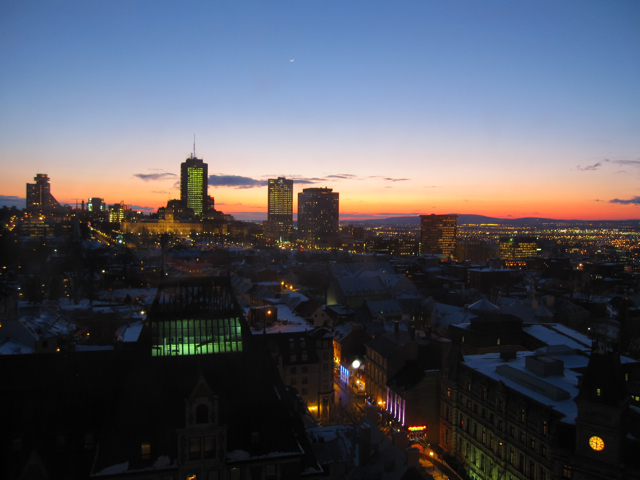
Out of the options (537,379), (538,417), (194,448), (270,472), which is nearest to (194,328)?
(194,448)

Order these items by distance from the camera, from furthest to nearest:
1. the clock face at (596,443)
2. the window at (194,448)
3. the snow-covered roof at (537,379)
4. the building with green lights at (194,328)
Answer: the snow-covered roof at (537,379)
the clock face at (596,443)
the building with green lights at (194,328)
the window at (194,448)

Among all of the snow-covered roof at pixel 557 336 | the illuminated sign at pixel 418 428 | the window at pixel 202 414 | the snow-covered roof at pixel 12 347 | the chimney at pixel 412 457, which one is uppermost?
the window at pixel 202 414

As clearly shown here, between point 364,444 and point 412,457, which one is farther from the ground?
point 412,457

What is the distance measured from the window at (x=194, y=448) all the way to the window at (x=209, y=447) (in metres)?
0.26

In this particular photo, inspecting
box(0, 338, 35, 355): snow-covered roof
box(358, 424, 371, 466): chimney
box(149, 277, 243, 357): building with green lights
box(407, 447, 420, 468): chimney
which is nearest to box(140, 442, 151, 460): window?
box(149, 277, 243, 357): building with green lights

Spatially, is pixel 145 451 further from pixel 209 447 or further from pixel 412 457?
pixel 412 457

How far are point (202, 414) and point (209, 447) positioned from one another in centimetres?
118

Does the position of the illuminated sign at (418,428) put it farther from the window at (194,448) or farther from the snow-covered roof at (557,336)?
the window at (194,448)

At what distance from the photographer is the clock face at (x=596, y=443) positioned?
20578 millimetres

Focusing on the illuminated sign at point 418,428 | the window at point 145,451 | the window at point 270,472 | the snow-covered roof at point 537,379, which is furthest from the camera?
the illuminated sign at point 418,428

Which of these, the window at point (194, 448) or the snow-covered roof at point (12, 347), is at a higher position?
the window at point (194, 448)

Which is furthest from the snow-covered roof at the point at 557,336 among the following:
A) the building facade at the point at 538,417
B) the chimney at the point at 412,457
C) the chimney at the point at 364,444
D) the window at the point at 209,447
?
the window at the point at 209,447

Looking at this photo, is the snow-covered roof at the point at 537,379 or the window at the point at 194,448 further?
the snow-covered roof at the point at 537,379

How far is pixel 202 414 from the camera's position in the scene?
16.3 meters
